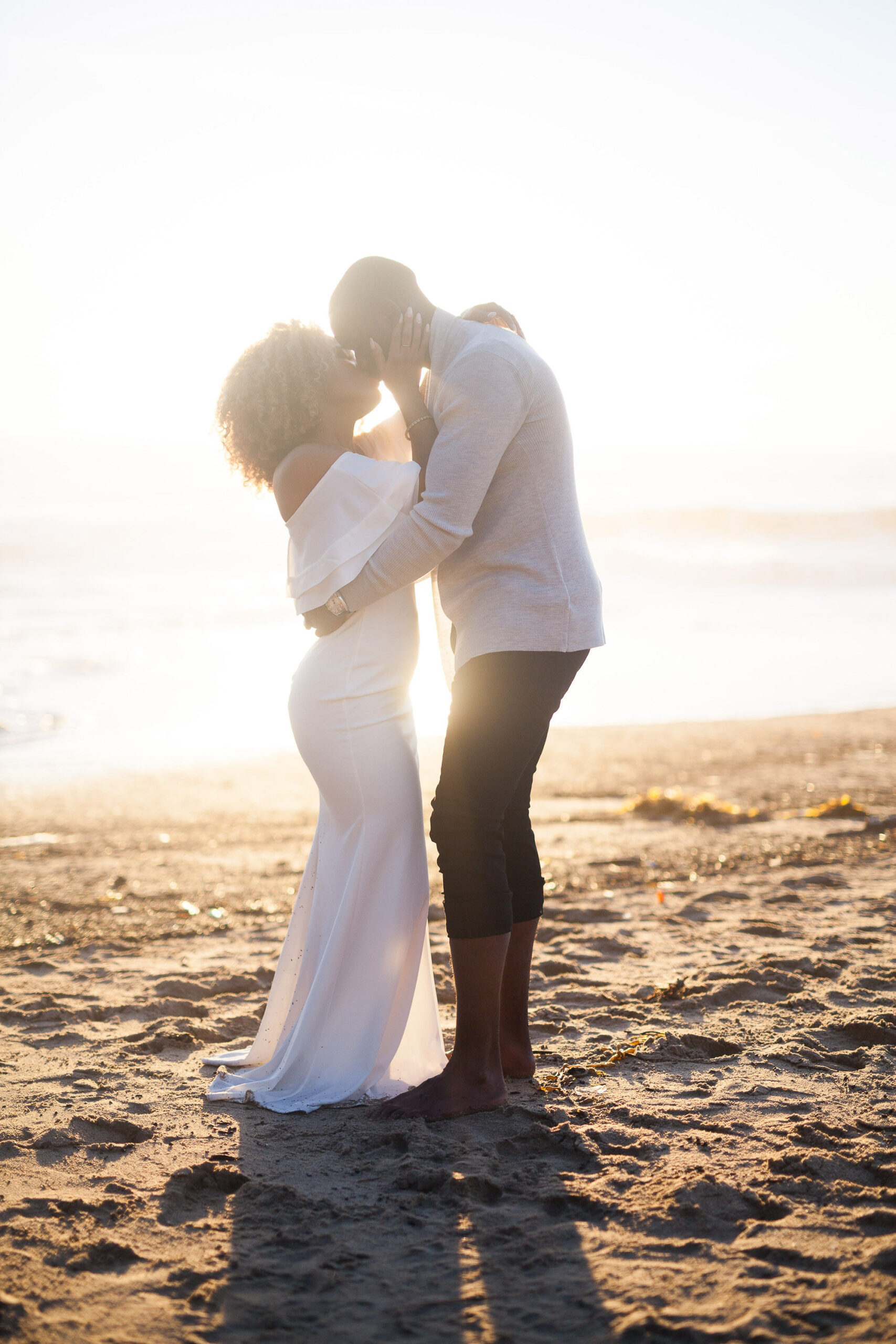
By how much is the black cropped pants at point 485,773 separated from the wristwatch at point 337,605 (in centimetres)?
36

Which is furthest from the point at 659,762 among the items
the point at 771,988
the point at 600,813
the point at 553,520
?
the point at 553,520

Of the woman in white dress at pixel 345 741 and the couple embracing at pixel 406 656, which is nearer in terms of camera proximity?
the couple embracing at pixel 406 656

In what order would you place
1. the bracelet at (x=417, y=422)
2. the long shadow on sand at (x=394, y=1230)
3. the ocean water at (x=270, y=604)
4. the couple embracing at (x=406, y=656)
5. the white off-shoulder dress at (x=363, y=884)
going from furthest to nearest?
the ocean water at (x=270, y=604) < the white off-shoulder dress at (x=363, y=884) < the bracelet at (x=417, y=422) < the couple embracing at (x=406, y=656) < the long shadow on sand at (x=394, y=1230)

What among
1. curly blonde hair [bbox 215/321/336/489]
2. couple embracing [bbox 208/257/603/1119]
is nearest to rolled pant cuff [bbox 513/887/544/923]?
couple embracing [bbox 208/257/603/1119]

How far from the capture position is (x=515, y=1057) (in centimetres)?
292

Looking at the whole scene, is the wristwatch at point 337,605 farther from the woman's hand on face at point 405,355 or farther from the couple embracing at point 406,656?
the woman's hand on face at point 405,355

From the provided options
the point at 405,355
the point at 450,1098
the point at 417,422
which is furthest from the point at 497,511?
the point at 450,1098

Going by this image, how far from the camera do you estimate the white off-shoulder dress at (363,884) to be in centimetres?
286

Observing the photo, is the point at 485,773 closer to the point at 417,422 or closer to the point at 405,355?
the point at 417,422

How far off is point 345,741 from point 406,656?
29cm

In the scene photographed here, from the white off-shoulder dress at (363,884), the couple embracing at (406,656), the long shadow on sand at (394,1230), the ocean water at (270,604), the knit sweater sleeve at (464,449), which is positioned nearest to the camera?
the long shadow on sand at (394,1230)

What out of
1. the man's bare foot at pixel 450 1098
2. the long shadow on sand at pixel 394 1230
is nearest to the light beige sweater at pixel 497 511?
the man's bare foot at pixel 450 1098

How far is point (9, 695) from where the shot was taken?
1166 cm

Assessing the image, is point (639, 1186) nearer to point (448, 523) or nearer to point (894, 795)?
point (448, 523)
